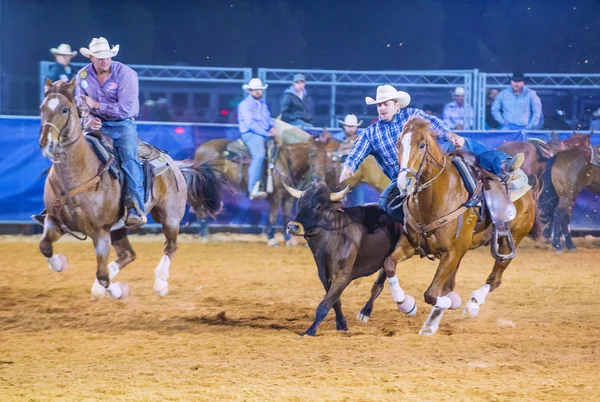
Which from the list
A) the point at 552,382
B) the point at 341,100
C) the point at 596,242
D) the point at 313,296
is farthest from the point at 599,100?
the point at 552,382

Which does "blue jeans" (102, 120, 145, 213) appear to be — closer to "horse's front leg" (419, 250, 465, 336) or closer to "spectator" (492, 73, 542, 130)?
"horse's front leg" (419, 250, 465, 336)

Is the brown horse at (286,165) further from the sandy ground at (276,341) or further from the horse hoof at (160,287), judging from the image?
the horse hoof at (160,287)

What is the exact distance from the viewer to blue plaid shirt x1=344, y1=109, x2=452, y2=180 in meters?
6.43

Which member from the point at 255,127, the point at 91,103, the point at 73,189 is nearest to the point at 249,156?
the point at 255,127

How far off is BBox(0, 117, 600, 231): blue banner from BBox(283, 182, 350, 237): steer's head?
6408 millimetres

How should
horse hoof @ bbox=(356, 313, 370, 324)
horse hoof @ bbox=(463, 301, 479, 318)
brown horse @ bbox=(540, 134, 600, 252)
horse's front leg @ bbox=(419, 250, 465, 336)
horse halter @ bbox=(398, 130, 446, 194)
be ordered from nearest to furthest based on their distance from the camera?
horse halter @ bbox=(398, 130, 446, 194), horse's front leg @ bbox=(419, 250, 465, 336), horse hoof @ bbox=(463, 301, 479, 318), horse hoof @ bbox=(356, 313, 370, 324), brown horse @ bbox=(540, 134, 600, 252)

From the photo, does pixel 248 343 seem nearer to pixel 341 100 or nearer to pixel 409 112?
pixel 409 112

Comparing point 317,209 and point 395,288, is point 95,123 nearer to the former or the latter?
point 317,209

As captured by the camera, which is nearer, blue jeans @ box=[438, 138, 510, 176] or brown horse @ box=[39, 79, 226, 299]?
brown horse @ box=[39, 79, 226, 299]

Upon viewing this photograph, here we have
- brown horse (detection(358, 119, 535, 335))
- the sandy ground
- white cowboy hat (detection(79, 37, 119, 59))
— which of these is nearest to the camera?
the sandy ground

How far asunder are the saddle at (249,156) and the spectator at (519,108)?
3747 mm

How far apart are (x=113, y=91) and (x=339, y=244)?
8.07ft

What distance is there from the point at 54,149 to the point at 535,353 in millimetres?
3923

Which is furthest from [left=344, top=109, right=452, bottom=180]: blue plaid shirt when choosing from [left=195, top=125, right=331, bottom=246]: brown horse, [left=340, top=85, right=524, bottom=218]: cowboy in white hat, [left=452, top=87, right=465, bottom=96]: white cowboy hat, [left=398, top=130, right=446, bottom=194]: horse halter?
[left=452, top=87, right=465, bottom=96]: white cowboy hat
